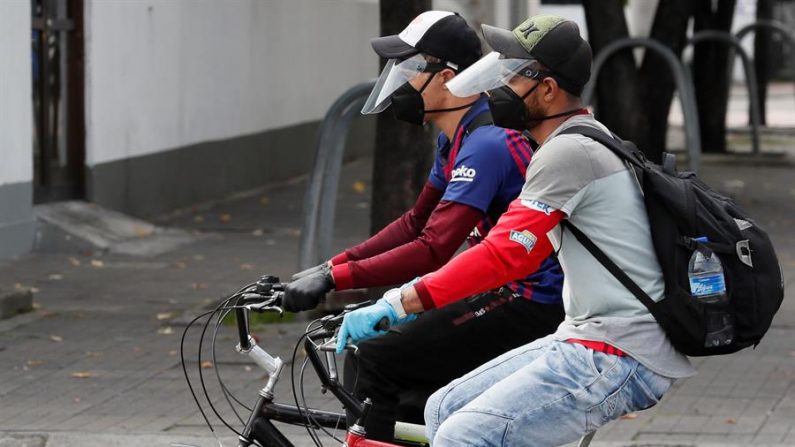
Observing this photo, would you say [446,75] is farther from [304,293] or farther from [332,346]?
[332,346]

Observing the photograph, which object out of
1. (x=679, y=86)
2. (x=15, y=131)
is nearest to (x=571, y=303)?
(x=15, y=131)

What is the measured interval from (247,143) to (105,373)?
8.75m

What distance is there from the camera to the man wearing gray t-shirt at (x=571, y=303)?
11.5ft

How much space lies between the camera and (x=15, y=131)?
11906mm

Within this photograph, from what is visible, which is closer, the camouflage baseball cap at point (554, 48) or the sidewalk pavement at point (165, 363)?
the camouflage baseball cap at point (554, 48)

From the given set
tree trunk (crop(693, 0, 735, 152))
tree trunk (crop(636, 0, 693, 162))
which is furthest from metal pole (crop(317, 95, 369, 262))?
tree trunk (crop(693, 0, 735, 152))

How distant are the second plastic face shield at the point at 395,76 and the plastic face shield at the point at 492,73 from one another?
445 millimetres

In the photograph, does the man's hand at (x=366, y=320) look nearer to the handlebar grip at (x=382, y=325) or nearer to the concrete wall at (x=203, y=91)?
the handlebar grip at (x=382, y=325)

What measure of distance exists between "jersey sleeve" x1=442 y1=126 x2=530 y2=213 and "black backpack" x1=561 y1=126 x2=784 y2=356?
1.98 ft

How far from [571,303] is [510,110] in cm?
49

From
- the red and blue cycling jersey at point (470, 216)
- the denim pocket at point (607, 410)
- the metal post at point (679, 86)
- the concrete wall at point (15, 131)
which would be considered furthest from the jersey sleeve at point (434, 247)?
the metal post at point (679, 86)

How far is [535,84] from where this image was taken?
375 cm

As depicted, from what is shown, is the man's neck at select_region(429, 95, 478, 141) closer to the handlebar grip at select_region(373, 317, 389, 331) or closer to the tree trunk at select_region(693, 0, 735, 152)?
the handlebar grip at select_region(373, 317, 389, 331)

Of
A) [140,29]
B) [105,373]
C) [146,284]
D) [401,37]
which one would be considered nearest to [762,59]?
[140,29]
